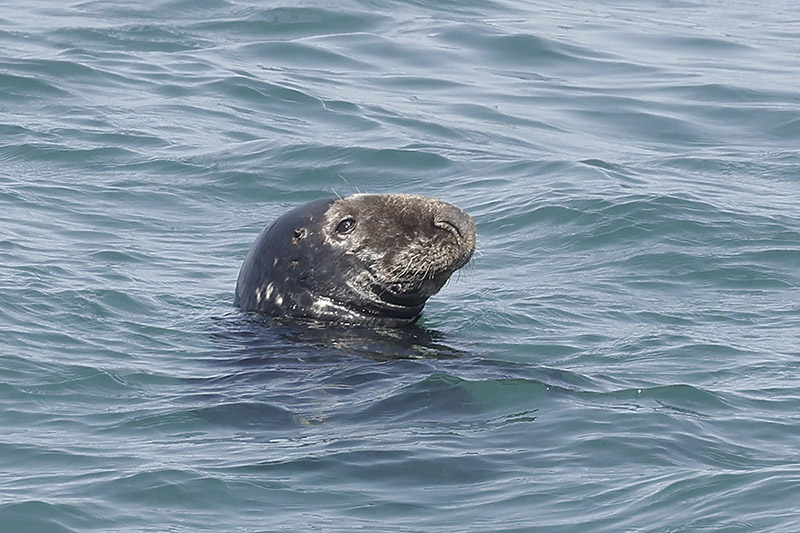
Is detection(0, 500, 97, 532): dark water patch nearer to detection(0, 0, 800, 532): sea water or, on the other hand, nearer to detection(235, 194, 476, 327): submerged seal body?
detection(0, 0, 800, 532): sea water

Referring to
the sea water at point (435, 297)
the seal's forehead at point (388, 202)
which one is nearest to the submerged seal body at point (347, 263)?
the seal's forehead at point (388, 202)

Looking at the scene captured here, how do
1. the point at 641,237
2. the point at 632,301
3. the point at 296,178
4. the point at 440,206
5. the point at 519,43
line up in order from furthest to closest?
the point at 519,43 → the point at 296,178 → the point at 641,237 → the point at 632,301 → the point at 440,206

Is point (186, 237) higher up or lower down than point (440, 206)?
lower down

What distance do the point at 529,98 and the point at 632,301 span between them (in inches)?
247

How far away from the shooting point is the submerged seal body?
7.54 meters

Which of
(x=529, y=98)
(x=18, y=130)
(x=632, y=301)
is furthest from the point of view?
(x=529, y=98)

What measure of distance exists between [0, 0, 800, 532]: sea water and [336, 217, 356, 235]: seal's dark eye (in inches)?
22.3

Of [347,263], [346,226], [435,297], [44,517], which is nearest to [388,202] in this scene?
[346,226]

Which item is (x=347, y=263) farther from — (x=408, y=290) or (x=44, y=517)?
(x=44, y=517)

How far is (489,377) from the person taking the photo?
22.0 feet

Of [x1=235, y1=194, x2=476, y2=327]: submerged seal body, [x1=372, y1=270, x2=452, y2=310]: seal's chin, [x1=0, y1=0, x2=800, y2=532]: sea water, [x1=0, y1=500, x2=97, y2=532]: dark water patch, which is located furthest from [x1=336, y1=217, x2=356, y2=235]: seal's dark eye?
[x1=0, y1=500, x2=97, y2=532]: dark water patch

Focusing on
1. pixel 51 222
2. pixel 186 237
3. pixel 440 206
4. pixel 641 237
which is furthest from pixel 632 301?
pixel 51 222

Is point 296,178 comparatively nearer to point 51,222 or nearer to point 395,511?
point 51,222

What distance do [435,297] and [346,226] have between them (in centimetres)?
183
